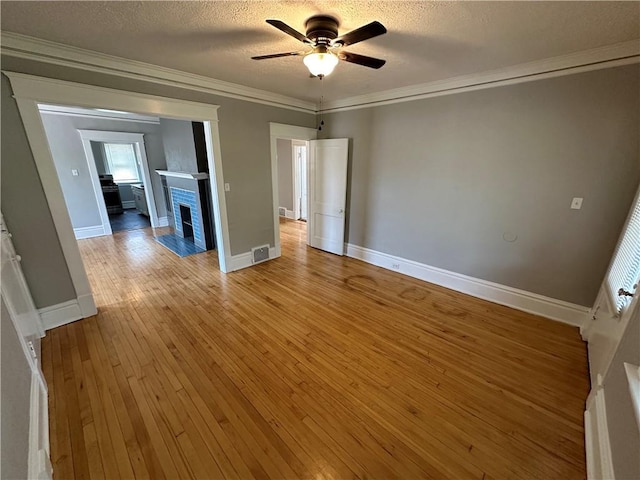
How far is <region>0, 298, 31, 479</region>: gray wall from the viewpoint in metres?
0.98

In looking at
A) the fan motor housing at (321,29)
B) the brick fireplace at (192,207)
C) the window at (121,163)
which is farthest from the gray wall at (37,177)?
the window at (121,163)

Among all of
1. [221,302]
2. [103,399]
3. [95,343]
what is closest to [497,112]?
[221,302]

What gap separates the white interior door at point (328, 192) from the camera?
4.18 m

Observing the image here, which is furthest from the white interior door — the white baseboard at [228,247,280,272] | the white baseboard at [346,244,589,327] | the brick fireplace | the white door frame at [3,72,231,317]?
the brick fireplace

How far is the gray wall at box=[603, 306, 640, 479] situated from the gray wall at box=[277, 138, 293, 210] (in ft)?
21.0

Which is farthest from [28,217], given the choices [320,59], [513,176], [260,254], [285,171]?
[285,171]

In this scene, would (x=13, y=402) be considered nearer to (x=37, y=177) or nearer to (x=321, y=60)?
(x=37, y=177)

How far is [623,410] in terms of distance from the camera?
1.22 metres

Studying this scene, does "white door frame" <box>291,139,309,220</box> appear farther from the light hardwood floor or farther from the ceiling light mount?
the ceiling light mount

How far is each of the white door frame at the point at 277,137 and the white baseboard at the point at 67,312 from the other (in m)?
2.48

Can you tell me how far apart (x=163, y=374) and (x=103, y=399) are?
1.21 feet

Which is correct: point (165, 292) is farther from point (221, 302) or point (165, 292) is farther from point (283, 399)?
point (283, 399)

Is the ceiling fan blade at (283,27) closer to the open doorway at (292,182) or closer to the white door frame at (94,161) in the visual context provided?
the open doorway at (292,182)

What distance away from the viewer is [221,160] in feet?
11.4
